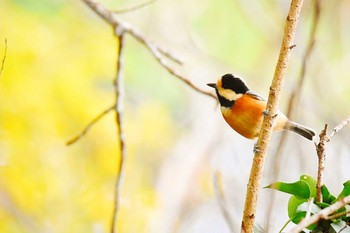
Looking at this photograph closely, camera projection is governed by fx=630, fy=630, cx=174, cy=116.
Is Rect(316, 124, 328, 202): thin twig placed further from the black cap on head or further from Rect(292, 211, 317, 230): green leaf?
the black cap on head

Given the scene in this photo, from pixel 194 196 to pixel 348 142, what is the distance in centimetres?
122

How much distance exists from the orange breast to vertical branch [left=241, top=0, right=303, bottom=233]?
0.59 meters

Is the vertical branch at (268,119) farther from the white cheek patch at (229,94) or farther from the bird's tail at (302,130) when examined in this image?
the white cheek patch at (229,94)

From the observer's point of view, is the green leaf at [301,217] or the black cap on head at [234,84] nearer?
the green leaf at [301,217]

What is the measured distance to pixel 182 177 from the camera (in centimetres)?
333

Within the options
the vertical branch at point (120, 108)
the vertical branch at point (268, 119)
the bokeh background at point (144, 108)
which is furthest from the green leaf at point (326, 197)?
the bokeh background at point (144, 108)

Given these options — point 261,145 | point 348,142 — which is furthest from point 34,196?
point 261,145

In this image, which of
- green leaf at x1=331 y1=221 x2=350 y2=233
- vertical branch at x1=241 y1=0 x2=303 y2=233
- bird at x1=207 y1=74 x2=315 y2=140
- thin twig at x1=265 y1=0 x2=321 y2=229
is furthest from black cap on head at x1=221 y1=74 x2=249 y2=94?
green leaf at x1=331 y1=221 x2=350 y2=233

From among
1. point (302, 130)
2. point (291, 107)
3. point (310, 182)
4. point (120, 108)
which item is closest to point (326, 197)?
point (310, 182)

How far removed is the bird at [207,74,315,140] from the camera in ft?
5.23

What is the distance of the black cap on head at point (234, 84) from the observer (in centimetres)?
163

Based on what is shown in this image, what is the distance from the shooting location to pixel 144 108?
11.2 ft

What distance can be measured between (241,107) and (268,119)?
0.67 m

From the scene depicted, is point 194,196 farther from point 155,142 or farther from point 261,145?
point 261,145
